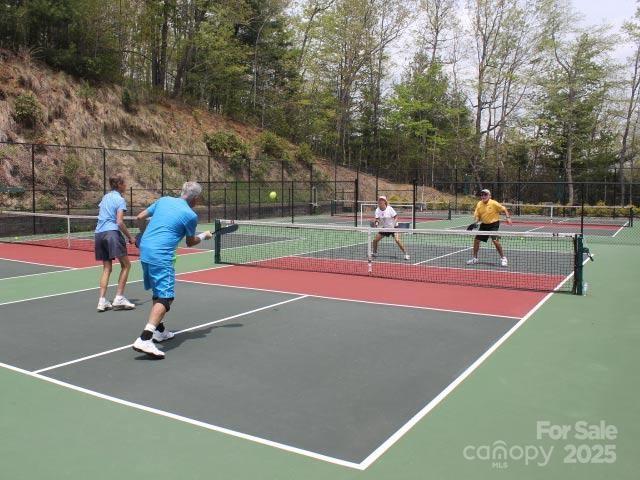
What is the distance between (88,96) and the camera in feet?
94.1

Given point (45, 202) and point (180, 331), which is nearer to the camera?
point (180, 331)

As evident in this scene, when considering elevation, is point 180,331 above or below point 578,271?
below

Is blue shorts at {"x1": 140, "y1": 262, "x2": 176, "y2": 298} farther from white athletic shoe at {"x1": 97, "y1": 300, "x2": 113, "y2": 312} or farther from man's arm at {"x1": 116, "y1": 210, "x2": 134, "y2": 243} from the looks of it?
white athletic shoe at {"x1": 97, "y1": 300, "x2": 113, "y2": 312}

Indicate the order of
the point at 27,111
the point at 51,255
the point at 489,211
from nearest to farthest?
the point at 489,211 < the point at 51,255 < the point at 27,111

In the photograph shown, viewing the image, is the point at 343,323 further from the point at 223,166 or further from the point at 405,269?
the point at 223,166

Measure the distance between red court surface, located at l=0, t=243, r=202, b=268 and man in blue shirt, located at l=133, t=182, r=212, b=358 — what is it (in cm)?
723

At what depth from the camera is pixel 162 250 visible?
5.80m

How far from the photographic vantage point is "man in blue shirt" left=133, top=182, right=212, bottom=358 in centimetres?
571

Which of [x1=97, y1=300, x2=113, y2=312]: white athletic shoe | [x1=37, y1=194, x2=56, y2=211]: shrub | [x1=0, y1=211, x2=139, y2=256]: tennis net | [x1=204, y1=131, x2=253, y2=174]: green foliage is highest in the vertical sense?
[x1=204, y1=131, x2=253, y2=174]: green foliage

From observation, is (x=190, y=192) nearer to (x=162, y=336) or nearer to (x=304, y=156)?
(x=162, y=336)

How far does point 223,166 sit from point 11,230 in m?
16.3

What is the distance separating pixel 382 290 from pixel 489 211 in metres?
3.98

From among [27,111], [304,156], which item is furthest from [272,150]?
[27,111]

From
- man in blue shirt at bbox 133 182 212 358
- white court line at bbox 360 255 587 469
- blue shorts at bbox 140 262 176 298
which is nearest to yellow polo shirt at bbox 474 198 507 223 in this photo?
white court line at bbox 360 255 587 469
